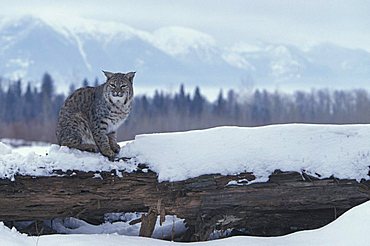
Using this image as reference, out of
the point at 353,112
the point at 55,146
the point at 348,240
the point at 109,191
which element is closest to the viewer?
the point at 348,240

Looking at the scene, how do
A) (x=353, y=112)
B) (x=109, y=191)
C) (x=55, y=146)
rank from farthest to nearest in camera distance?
(x=353, y=112) → (x=55, y=146) → (x=109, y=191)

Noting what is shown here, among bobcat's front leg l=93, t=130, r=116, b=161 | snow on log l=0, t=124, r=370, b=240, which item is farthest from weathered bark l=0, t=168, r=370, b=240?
bobcat's front leg l=93, t=130, r=116, b=161

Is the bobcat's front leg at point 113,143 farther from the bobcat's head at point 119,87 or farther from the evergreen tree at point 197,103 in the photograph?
the evergreen tree at point 197,103

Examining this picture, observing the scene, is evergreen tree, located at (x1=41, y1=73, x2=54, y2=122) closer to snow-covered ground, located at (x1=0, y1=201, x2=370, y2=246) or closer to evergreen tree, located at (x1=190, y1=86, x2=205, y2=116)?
evergreen tree, located at (x1=190, y1=86, x2=205, y2=116)

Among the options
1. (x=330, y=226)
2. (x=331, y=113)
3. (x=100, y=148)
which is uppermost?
(x=100, y=148)

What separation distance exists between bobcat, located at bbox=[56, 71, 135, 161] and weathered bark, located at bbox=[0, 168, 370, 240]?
836 millimetres

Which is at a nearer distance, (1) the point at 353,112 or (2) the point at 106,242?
(2) the point at 106,242

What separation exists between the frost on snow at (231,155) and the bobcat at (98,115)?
0.36 meters

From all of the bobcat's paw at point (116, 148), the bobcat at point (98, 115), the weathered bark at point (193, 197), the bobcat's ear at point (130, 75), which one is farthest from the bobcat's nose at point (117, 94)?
the weathered bark at point (193, 197)

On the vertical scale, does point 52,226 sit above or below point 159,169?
below

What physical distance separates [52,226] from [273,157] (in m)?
3.18

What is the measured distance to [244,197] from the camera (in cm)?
820

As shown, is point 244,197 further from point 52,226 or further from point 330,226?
point 52,226

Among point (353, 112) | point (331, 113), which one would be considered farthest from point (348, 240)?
point (331, 113)
